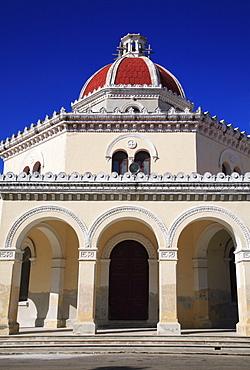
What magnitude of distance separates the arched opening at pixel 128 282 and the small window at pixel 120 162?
10.3 ft

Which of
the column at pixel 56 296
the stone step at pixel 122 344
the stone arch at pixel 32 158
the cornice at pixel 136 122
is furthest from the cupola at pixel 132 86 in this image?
the stone step at pixel 122 344

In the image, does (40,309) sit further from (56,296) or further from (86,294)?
(86,294)

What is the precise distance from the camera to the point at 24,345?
11.3m

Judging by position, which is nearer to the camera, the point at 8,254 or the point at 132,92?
the point at 8,254

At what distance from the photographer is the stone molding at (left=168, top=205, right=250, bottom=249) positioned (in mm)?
12852

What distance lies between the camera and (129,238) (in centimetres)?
1544

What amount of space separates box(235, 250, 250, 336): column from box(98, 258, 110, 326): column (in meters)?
4.88

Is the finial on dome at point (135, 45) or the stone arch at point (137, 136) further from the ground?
the finial on dome at point (135, 45)

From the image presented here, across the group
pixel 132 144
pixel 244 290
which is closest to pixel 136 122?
pixel 132 144

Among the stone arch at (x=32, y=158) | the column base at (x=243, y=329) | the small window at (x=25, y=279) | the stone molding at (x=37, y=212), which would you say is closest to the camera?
the column base at (x=243, y=329)

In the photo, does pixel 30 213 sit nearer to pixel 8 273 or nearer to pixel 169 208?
pixel 8 273

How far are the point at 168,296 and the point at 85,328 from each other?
9.09 ft

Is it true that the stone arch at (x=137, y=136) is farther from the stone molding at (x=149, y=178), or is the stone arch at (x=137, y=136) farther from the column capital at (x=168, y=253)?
the column capital at (x=168, y=253)

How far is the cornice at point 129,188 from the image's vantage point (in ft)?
42.9
